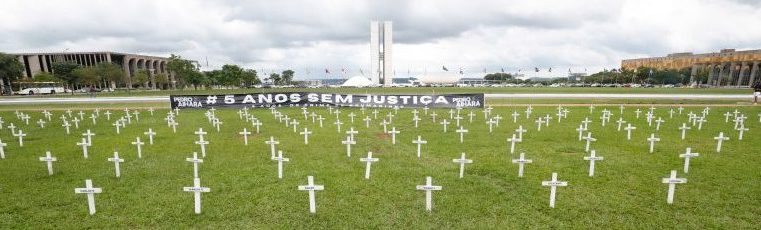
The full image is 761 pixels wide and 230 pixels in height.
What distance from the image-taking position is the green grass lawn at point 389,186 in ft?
23.2

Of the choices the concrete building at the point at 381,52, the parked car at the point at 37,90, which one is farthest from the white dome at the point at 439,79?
the parked car at the point at 37,90

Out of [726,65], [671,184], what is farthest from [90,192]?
[726,65]

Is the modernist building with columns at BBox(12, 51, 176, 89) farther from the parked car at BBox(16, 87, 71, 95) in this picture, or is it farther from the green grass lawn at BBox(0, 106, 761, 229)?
the green grass lawn at BBox(0, 106, 761, 229)

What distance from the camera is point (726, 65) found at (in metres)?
118

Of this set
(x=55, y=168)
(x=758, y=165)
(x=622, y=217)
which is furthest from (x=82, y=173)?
(x=758, y=165)

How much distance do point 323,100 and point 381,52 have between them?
102 metres

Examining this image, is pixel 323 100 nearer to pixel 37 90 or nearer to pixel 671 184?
pixel 671 184

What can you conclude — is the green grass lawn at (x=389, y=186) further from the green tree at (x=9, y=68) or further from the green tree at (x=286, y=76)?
the green tree at (x=286, y=76)

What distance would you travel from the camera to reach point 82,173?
401 inches

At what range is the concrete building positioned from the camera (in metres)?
131

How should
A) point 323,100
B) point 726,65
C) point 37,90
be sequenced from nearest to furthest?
point 323,100, point 37,90, point 726,65

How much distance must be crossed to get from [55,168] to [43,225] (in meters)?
4.82

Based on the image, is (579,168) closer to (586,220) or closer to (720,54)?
(586,220)

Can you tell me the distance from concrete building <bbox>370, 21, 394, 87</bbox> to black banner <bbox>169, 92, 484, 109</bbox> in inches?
3870
